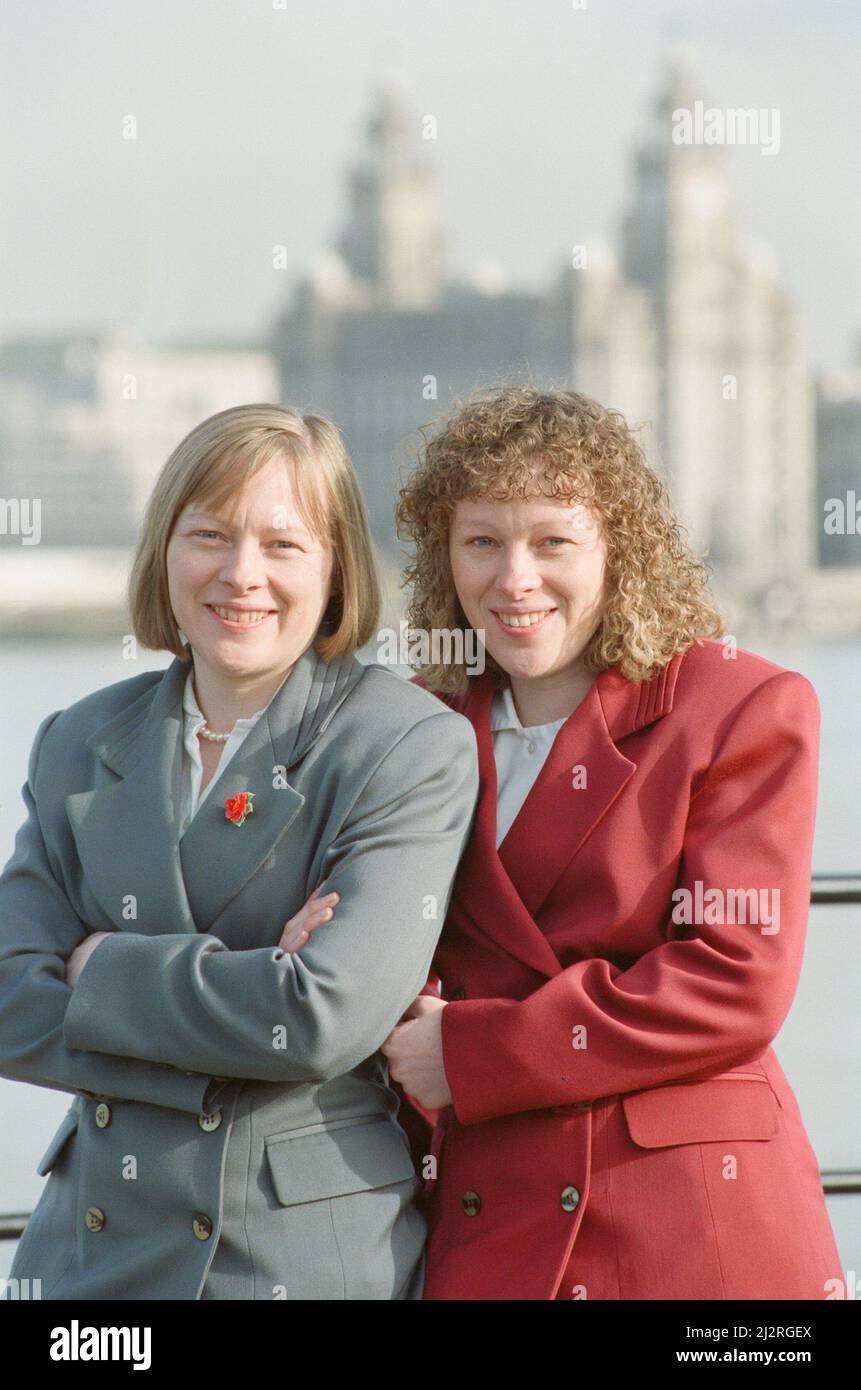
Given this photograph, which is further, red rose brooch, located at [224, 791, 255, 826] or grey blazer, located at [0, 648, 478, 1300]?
red rose brooch, located at [224, 791, 255, 826]

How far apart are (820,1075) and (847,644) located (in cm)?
3707

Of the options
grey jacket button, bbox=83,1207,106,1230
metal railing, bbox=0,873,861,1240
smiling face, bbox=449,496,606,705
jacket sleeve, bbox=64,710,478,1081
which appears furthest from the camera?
metal railing, bbox=0,873,861,1240

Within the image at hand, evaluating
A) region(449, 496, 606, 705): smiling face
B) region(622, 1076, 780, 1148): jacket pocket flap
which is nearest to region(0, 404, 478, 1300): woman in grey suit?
region(449, 496, 606, 705): smiling face

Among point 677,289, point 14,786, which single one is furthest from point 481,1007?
point 677,289

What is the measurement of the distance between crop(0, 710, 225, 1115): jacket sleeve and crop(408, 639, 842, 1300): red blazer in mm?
314

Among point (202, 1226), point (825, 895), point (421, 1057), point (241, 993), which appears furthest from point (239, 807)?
point (825, 895)

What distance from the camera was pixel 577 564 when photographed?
1989mm

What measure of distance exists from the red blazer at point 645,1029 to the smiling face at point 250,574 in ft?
1.10

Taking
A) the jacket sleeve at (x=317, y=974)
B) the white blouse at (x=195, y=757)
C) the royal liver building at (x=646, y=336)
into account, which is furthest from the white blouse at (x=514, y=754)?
the royal liver building at (x=646, y=336)

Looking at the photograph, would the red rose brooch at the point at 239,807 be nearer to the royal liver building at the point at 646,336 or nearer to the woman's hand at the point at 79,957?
the woman's hand at the point at 79,957

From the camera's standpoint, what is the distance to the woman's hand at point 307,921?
179 centimetres

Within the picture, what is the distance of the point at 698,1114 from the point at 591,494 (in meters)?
0.69

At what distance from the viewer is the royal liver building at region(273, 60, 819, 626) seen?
52656 millimetres

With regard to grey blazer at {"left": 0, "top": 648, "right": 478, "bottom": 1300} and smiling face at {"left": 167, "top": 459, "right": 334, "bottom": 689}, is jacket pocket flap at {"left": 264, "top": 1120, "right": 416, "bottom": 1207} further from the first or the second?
smiling face at {"left": 167, "top": 459, "right": 334, "bottom": 689}
